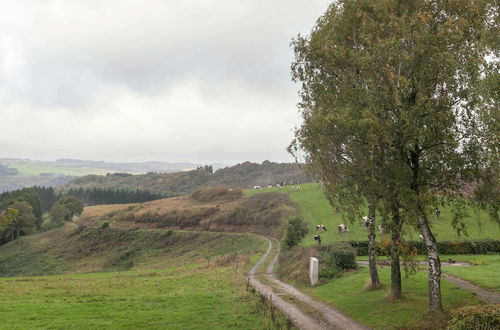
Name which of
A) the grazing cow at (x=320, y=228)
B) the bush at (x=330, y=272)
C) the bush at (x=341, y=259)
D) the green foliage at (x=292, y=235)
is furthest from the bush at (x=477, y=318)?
the grazing cow at (x=320, y=228)

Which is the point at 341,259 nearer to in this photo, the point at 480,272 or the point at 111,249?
the point at 480,272

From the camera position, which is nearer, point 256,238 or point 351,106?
point 351,106

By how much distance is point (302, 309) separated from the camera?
97.0 feet

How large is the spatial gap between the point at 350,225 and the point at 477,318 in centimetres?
6019

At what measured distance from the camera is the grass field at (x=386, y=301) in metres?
23.6

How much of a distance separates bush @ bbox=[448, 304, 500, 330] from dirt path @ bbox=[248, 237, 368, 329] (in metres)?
7.38

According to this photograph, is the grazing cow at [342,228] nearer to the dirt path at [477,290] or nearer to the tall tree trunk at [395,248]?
the dirt path at [477,290]

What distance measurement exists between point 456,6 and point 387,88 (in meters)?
6.40

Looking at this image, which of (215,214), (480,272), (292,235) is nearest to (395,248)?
(480,272)

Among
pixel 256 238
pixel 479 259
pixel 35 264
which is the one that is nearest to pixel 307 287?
pixel 479 259

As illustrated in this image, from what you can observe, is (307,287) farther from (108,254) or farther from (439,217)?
(108,254)

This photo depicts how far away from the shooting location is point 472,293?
87.4ft

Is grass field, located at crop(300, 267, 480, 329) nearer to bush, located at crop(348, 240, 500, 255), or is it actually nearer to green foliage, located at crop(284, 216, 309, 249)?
bush, located at crop(348, 240, 500, 255)

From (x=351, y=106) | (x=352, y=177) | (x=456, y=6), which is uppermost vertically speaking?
(x=456, y=6)
